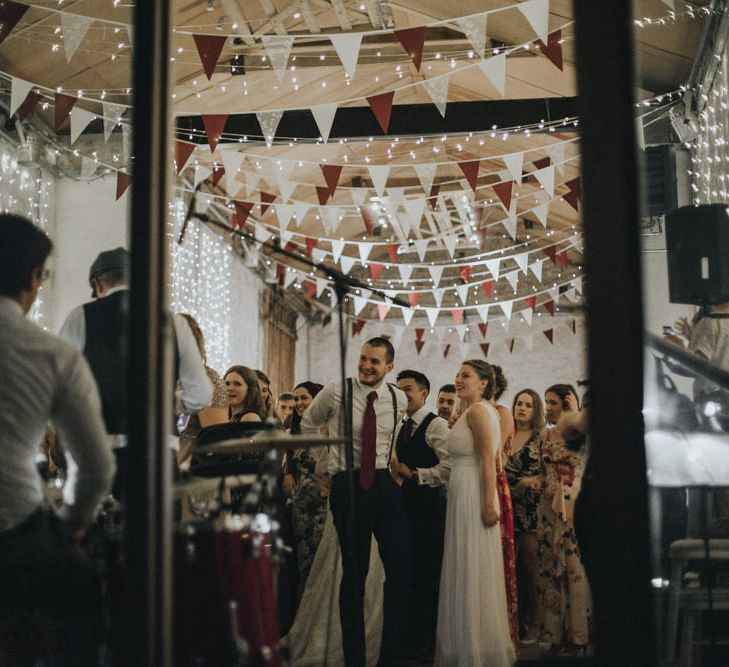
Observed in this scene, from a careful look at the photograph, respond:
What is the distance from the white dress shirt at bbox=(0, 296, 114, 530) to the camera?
1.84 meters

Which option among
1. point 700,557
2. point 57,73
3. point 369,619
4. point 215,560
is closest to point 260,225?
point 57,73

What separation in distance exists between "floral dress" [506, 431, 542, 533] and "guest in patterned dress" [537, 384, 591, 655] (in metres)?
0.09

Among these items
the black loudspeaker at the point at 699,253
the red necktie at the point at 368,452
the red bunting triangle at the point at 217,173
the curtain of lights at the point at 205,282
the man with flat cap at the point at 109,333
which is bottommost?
the red necktie at the point at 368,452

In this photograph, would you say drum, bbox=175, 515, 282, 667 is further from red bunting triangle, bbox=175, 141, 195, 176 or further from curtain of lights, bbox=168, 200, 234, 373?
curtain of lights, bbox=168, 200, 234, 373

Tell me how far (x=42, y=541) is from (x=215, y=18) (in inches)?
239

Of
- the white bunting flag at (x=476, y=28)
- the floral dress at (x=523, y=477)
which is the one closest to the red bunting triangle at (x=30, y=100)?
the white bunting flag at (x=476, y=28)

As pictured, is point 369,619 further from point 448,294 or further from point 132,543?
point 448,294

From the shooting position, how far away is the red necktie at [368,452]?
448 centimetres

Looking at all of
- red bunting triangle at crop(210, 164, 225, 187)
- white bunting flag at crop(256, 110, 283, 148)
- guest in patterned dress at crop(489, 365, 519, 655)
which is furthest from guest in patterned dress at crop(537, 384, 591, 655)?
red bunting triangle at crop(210, 164, 225, 187)

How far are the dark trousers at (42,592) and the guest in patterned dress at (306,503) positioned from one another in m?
3.67

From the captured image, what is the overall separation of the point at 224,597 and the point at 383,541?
252cm

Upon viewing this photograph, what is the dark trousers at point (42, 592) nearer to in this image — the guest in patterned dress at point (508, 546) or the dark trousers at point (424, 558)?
the guest in patterned dress at point (508, 546)

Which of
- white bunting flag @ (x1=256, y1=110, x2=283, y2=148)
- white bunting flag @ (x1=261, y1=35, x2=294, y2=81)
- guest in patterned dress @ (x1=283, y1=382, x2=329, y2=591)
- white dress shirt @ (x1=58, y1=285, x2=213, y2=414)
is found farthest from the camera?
white bunting flag @ (x1=256, y1=110, x2=283, y2=148)

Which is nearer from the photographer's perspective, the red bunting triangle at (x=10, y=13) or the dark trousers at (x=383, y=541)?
the dark trousers at (x=383, y=541)
